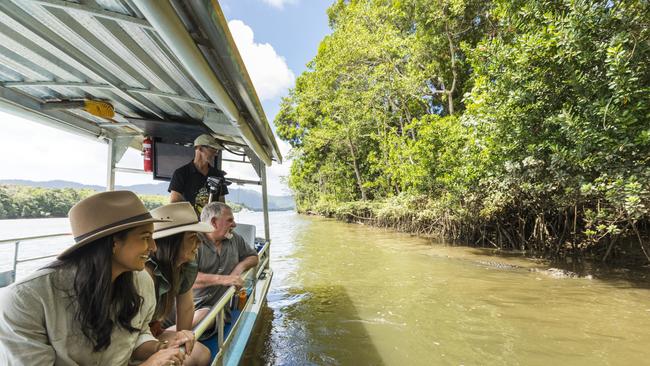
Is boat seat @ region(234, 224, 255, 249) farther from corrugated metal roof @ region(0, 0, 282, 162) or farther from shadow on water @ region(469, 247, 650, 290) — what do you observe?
shadow on water @ region(469, 247, 650, 290)

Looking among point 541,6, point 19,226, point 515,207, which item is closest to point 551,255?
point 515,207

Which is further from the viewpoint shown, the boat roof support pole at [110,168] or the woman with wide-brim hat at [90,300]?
the boat roof support pole at [110,168]

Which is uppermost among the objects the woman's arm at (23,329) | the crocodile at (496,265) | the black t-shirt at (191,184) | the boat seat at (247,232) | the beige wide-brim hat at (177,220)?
the black t-shirt at (191,184)

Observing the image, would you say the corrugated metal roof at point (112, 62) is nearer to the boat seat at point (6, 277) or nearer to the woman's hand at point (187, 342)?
the woman's hand at point (187, 342)

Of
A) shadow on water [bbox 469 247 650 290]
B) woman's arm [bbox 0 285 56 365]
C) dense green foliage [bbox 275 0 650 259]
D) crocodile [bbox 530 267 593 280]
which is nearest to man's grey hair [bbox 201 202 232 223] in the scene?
woman's arm [bbox 0 285 56 365]

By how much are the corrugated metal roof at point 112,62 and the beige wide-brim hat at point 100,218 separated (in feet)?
2.63

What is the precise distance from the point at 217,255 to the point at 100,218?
2.10m

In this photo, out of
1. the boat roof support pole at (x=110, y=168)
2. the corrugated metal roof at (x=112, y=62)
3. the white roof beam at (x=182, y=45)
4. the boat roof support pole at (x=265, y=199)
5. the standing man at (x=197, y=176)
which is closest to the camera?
the white roof beam at (x=182, y=45)

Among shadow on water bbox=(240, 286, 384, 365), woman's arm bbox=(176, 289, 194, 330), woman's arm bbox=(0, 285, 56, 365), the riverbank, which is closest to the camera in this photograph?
woman's arm bbox=(0, 285, 56, 365)

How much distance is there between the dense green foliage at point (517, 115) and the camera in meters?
5.54

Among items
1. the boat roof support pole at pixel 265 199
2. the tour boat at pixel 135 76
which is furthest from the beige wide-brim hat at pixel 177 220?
the boat roof support pole at pixel 265 199

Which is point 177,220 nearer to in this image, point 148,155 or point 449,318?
point 148,155

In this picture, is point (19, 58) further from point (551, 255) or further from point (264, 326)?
point (551, 255)

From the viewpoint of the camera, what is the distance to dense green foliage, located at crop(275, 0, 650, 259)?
5543mm
